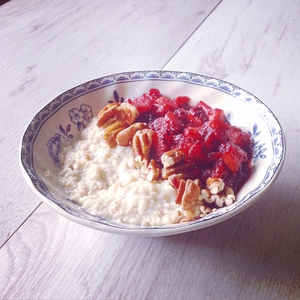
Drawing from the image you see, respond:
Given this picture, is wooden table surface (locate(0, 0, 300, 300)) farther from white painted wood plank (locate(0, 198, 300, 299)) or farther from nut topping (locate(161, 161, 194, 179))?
nut topping (locate(161, 161, 194, 179))

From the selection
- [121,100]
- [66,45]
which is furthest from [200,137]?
[66,45]

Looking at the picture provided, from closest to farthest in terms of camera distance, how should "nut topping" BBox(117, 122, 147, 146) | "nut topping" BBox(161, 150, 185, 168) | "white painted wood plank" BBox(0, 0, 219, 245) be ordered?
"nut topping" BBox(161, 150, 185, 168)
"nut topping" BBox(117, 122, 147, 146)
"white painted wood plank" BBox(0, 0, 219, 245)

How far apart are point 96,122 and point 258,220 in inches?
26.5

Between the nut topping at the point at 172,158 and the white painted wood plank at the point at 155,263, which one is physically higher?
the nut topping at the point at 172,158

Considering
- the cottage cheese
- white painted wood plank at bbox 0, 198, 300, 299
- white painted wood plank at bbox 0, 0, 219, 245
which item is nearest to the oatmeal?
the cottage cheese

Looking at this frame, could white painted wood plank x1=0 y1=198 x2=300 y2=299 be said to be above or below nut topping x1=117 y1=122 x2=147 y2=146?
below

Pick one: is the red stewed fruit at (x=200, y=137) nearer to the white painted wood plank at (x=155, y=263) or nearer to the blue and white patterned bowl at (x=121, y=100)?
the blue and white patterned bowl at (x=121, y=100)

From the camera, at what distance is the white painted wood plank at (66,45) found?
1513 mm

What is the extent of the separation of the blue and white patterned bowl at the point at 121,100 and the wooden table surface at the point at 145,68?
0.14 meters

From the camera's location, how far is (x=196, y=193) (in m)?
1.01

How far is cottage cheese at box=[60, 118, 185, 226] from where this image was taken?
97cm

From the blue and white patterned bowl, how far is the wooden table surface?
5.5 inches

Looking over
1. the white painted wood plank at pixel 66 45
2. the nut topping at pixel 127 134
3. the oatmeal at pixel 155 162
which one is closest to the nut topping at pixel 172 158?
the oatmeal at pixel 155 162

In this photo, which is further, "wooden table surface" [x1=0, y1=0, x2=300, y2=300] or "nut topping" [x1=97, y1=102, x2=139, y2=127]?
"nut topping" [x1=97, y1=102, x2=139, y2=127]
